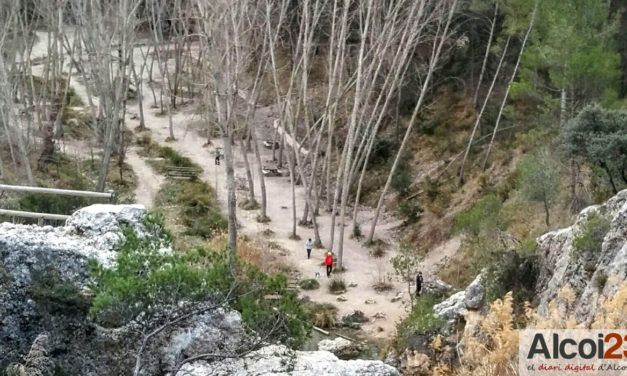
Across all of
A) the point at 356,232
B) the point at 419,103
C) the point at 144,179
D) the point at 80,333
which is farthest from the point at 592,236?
the point at 144,179

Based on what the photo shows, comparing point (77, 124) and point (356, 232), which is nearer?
point (356, 232)

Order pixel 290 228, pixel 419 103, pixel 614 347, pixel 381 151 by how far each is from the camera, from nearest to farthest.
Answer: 1. pixel 614 347
2. pixel 419 103
3. pixel 290 228
4. pixel 381 151

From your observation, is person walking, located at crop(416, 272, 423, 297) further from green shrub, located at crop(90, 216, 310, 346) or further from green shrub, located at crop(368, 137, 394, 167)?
green shrub, located at crop(368, 137, 394, 167)

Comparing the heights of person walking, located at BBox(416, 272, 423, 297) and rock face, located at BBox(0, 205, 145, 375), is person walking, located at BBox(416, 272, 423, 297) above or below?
below

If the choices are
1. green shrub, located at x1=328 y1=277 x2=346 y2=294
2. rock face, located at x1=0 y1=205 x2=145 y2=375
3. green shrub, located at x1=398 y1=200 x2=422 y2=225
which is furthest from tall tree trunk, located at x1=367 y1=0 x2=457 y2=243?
rock face, located at x1=0 y1=205 x2=145 y2=375

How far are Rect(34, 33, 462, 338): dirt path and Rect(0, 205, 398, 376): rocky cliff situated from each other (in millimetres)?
12103

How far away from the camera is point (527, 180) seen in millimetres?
21641

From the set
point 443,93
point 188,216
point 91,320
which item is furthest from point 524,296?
point 443,93

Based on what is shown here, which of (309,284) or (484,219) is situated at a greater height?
(484,219)

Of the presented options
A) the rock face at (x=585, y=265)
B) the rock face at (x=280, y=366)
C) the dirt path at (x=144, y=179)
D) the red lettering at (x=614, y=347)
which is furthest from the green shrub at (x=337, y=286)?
the red lettering at (x=614, y=347)

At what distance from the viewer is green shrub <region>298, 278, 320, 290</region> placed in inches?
915

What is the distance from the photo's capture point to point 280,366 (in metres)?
8.30

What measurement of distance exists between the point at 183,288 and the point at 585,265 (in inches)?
288

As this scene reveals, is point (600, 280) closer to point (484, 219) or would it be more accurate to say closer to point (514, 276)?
point (514, 276)
